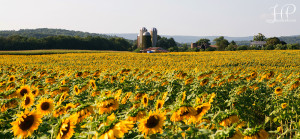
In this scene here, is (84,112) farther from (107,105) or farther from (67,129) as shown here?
(67,129)

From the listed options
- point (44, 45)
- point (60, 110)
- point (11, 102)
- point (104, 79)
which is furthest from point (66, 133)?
point (44, 45)

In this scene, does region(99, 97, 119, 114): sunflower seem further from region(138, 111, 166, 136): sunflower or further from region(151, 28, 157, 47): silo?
region(151, 28, 157, 47): silo

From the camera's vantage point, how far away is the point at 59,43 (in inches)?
3573

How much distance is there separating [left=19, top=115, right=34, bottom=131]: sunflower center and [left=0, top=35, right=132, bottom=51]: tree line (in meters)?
86.5

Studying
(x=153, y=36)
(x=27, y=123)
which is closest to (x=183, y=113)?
(x=27, y=123)

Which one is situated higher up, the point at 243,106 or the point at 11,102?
the point at 11,102

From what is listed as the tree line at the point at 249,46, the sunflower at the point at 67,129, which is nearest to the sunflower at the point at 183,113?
the sunflower at the point at 67,129

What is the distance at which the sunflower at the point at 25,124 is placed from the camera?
2.80 metres

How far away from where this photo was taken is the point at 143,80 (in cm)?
890

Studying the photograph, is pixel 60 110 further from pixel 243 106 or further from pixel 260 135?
pixel 243 106

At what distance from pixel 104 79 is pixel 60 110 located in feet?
17.2

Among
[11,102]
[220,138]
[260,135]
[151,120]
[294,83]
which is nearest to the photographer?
[220,138]

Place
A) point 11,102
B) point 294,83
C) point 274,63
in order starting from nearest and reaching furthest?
point 11,102 < point 294,83 < point 274,63

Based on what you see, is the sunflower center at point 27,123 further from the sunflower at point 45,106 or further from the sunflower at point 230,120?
the sunflower at point 230,120
